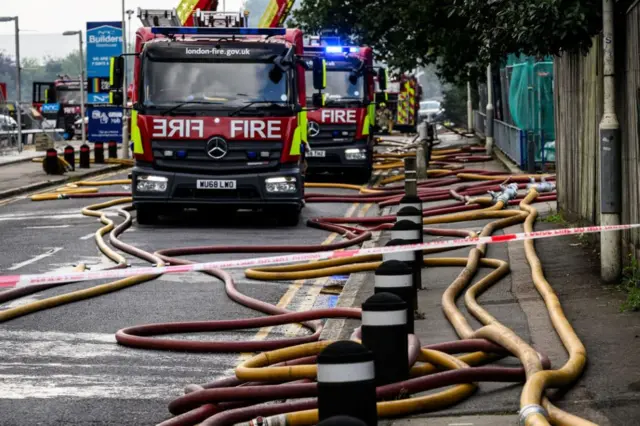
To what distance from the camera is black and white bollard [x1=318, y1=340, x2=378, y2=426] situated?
5.90 m

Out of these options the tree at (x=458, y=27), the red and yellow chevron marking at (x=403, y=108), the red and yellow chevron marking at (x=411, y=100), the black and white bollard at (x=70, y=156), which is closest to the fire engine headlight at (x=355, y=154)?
the tree at (x=458, y=27)

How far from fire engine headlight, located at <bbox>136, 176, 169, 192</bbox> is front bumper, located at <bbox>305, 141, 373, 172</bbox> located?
30.7ft

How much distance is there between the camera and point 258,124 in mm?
20391

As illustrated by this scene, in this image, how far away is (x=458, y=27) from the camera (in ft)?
103

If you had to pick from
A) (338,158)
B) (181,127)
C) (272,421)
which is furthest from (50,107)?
(272,421)

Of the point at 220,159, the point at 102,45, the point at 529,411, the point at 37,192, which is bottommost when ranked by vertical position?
the point at 529,411

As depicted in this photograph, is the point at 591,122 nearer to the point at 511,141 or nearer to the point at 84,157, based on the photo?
the point at 511,141

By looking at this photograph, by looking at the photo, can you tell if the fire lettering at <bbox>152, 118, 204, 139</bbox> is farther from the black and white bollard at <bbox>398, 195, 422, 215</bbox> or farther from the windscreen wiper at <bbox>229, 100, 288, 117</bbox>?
the black and white bollard at <bbox>398, 195, 422, 215</bbox>

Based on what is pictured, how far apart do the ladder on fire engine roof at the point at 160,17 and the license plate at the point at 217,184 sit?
3402 millimetres

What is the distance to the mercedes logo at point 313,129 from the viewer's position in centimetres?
2986

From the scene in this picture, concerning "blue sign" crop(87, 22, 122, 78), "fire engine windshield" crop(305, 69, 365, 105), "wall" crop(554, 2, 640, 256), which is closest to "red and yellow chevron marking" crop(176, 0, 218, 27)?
"fire engine windshield" crop(305, 69, 365, 105)

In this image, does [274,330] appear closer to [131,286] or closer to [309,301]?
[309,301]

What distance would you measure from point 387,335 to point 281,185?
41.5 feet

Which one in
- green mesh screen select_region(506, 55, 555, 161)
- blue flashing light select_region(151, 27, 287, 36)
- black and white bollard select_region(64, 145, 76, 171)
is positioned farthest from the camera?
black and white bollard select_region(64, 145, 76, 171)
